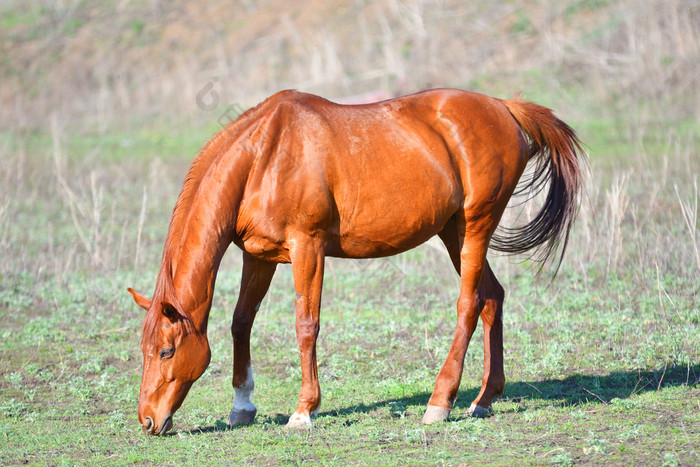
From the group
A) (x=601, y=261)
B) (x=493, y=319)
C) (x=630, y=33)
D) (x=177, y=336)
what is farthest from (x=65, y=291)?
(x=630, y=33)

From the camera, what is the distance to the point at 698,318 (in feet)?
21.2

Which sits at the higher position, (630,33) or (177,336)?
(630,33)

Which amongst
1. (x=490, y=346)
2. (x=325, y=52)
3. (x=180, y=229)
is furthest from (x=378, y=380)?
(x=325, y=52)

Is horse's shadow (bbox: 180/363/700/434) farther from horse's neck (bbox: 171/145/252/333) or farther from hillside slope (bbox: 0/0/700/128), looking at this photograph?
hillside slope (bbox: 0/0/700/128)

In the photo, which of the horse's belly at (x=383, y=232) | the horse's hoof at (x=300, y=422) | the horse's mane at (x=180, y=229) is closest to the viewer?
the horse's mane at (x=180, y=229)

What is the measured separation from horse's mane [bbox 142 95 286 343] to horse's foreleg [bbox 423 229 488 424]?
1579 millimetres

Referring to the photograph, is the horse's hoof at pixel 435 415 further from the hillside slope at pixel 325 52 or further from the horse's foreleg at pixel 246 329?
the hillside slope at pixel 325 52

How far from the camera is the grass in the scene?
4.21m

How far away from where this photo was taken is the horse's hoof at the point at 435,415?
15.5ft

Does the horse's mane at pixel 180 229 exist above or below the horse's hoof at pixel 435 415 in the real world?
above

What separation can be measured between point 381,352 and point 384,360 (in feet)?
0.57

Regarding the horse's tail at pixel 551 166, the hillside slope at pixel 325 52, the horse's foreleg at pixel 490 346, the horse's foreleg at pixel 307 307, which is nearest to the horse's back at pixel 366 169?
the horse's foreleg at pixel 307 307

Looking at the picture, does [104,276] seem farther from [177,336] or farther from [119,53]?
[119,53]

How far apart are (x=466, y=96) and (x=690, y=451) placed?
2.67 metres
